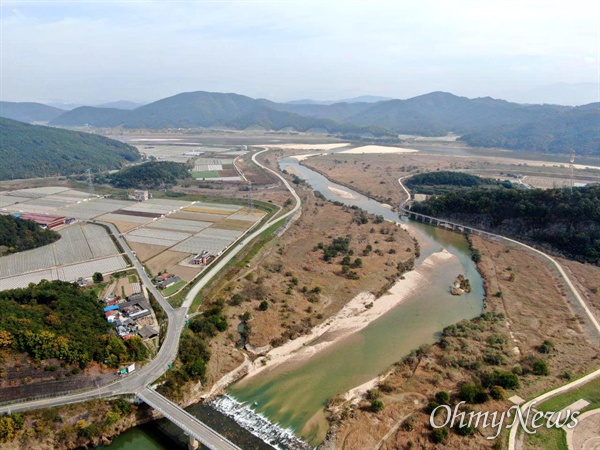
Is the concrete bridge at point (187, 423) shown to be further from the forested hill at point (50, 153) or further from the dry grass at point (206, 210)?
the forested hill at point (50, 153)

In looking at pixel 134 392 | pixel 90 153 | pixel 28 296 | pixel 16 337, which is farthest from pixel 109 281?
pixel 90 153

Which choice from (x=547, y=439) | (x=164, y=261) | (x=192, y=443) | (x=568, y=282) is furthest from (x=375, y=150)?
(x=192, y=443)

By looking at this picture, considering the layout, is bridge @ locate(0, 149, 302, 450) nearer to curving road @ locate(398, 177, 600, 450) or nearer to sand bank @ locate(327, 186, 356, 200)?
curving road @ locate(398, 177, 600, 450)

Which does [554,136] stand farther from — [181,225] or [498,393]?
[498,393]

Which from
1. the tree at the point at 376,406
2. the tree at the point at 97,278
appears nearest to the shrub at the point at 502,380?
the tree at the point at 376,406

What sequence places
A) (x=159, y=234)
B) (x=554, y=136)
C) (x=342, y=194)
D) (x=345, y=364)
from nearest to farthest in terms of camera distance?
(x=345, y=364) → (x=159, y=234) → (x=342, y=194) → (x=554, y=136)

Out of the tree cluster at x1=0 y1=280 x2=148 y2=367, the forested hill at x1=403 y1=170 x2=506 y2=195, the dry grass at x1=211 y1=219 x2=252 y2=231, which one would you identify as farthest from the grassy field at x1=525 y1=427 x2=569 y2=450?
the forested hill at x1=403 y1=170 x2=506 y2=195
